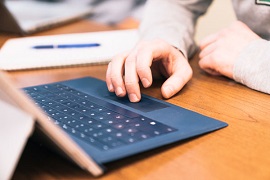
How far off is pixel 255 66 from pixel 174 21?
26 centimetres

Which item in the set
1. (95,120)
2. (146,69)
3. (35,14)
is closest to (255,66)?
(146,69)

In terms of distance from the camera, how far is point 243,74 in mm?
681

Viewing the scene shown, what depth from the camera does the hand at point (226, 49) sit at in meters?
0.72

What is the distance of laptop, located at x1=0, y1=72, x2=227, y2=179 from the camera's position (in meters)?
0.38

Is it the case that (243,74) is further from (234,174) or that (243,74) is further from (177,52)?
(234,174)

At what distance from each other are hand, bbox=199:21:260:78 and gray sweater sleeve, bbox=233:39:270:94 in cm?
2

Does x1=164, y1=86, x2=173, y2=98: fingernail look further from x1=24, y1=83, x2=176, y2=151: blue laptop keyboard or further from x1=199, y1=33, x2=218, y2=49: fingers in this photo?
x1=199, y1=33, x2=218, y2=49: fingers

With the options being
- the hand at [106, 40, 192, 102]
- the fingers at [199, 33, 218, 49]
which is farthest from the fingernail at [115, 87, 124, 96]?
the fingers at [199, 33, 218, 49]

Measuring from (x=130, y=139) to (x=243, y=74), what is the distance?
11.8 inches

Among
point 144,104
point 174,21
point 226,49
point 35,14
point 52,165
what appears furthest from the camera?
point 35,14

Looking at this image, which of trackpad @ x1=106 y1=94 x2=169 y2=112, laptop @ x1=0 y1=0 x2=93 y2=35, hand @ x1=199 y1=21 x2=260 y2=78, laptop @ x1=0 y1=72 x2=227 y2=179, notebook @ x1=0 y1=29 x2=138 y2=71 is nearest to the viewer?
laptop @ x1=0 y1=72 x2=227 y2=179

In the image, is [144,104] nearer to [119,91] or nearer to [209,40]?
[119,91]

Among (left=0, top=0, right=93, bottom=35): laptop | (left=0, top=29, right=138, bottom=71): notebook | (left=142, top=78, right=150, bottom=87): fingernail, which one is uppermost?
(left=142, top=78, right=150, bottom=87): fingernail

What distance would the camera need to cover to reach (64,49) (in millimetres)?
883
